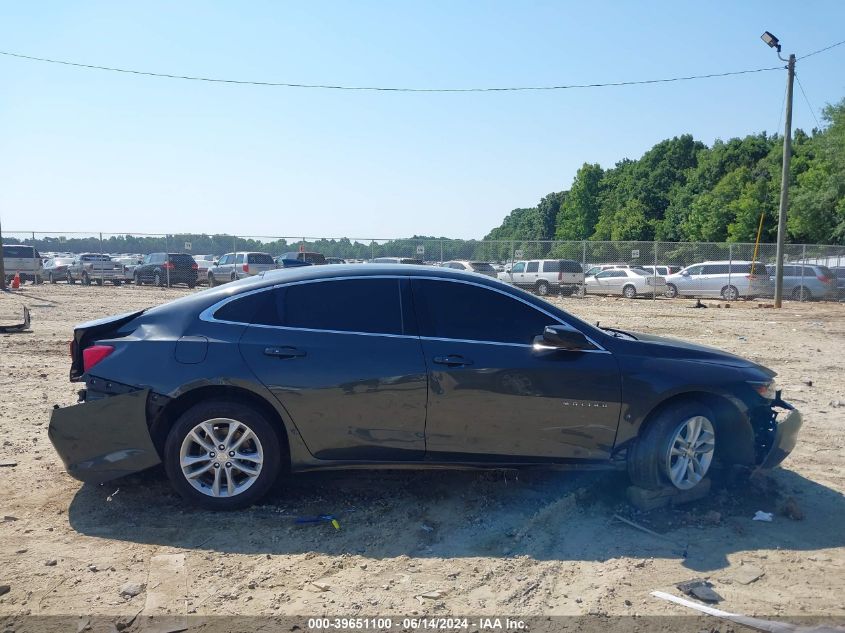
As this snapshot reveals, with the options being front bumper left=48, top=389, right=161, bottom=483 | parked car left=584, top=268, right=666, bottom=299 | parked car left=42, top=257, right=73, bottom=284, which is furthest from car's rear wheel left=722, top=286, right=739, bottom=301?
parked car left=42, top=257, right=73, bottom=284

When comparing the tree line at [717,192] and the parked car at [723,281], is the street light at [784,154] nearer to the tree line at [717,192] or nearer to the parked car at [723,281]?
the parked car at [723,281]

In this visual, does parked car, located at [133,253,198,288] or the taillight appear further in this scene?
parked car, located at [133,253,198,288]

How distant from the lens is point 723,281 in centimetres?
3031

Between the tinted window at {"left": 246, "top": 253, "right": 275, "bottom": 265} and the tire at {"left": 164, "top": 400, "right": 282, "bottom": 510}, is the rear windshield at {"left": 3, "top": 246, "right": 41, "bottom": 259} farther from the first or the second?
the tire at {"left": 164, "top": 400, "right": 282, "bottom": 510}

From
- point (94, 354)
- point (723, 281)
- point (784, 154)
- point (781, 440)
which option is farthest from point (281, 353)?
point (723, 281)

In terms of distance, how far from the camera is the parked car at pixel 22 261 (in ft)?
117

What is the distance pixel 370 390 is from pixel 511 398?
942mm

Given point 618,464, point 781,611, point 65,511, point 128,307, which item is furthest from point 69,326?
point 781,611

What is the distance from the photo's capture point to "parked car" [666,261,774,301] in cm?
2948

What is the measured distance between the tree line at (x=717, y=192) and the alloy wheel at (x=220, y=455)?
41.0 meters

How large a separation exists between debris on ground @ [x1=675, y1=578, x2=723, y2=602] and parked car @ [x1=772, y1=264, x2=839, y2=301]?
94.1 feet

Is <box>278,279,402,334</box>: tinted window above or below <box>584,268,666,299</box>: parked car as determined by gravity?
above

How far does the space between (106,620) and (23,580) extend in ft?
2.45

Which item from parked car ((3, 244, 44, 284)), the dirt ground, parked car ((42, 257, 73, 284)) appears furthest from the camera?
parked car ((42, 257, 73, 284))
